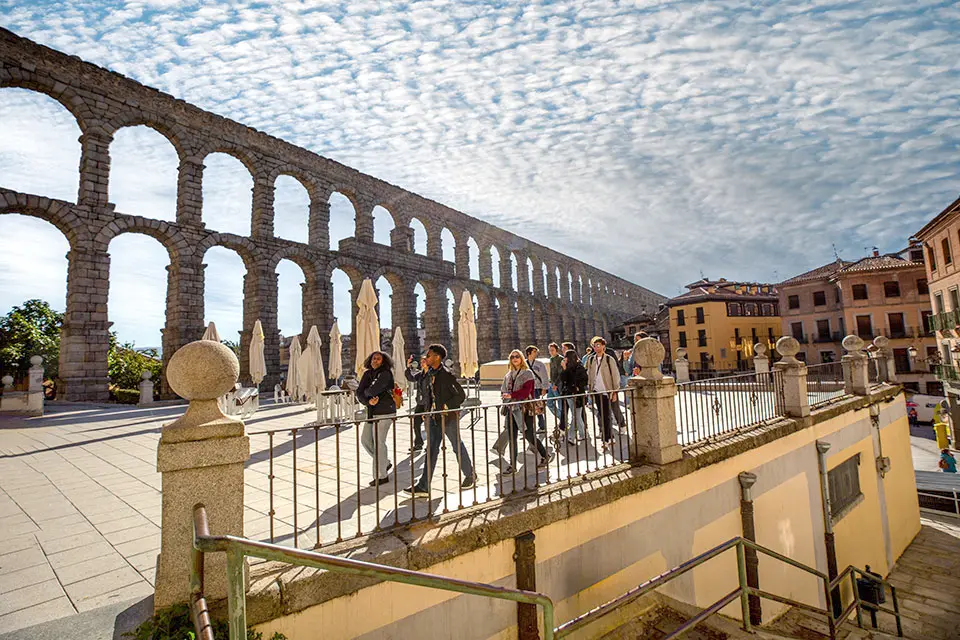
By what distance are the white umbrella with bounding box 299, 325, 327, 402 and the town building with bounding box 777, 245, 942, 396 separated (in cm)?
3786

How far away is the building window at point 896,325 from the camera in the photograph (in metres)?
32.9

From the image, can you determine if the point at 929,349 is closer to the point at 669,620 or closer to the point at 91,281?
the point at 669,620

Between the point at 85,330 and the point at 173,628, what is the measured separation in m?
18.7

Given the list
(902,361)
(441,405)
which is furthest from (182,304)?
(902,361)

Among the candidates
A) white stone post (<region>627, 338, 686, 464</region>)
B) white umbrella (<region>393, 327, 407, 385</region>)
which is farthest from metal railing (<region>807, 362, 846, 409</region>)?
white umbrella (<region>393, 327, 407, 385</region>)

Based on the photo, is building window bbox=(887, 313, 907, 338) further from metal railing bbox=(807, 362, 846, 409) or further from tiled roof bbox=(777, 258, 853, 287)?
metal railing bbox=(807, 362, 846, 409)

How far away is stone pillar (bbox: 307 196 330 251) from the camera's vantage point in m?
24.8

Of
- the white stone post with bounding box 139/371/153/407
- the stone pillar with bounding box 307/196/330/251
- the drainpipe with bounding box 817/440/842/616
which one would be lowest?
the drainpipe with bounding box 817/440/842/616

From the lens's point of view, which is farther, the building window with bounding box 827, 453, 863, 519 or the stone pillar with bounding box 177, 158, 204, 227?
the stone pillar with bounding box 177, 158, 204, 227

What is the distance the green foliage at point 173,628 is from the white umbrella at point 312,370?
921cm

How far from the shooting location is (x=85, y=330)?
641 inches

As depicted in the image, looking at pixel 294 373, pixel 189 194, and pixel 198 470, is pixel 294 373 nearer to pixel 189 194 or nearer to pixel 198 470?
pixel 198 470

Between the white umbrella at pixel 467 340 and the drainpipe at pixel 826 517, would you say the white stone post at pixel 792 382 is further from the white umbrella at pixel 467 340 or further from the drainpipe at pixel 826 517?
the white umbrella at pixel 467 340

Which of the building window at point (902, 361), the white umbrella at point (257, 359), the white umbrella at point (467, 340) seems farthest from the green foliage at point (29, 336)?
the building window at point (902, 361)
